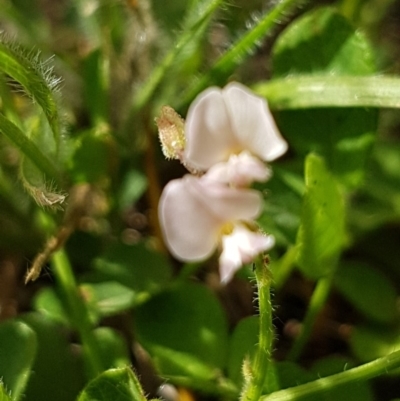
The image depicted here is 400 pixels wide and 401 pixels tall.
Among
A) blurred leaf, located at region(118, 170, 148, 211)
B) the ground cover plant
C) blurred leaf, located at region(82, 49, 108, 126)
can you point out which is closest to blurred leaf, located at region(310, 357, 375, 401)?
the ground cover plant

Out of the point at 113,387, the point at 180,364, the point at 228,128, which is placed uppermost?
the point at 228,128

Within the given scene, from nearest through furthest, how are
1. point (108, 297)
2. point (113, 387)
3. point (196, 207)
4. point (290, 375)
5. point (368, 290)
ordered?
1. point (196, 207)
2. point (113, 387)
3. point (290, 375)
4. point (108, 297)
5. point (368, 290)

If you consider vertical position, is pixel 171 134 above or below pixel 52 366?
above

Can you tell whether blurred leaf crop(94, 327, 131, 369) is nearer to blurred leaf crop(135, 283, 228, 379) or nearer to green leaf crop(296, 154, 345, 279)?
blurred leaf crop(135, 283, 228, 379)

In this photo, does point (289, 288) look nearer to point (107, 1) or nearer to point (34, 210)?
point (34, 210)

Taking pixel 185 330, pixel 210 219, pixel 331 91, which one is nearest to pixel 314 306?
pixel 185 330

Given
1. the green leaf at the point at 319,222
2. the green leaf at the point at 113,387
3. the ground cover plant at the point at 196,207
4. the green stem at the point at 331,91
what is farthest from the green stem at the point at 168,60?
the green leaf at the point at 113,387

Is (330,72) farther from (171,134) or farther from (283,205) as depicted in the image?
(171,134)
